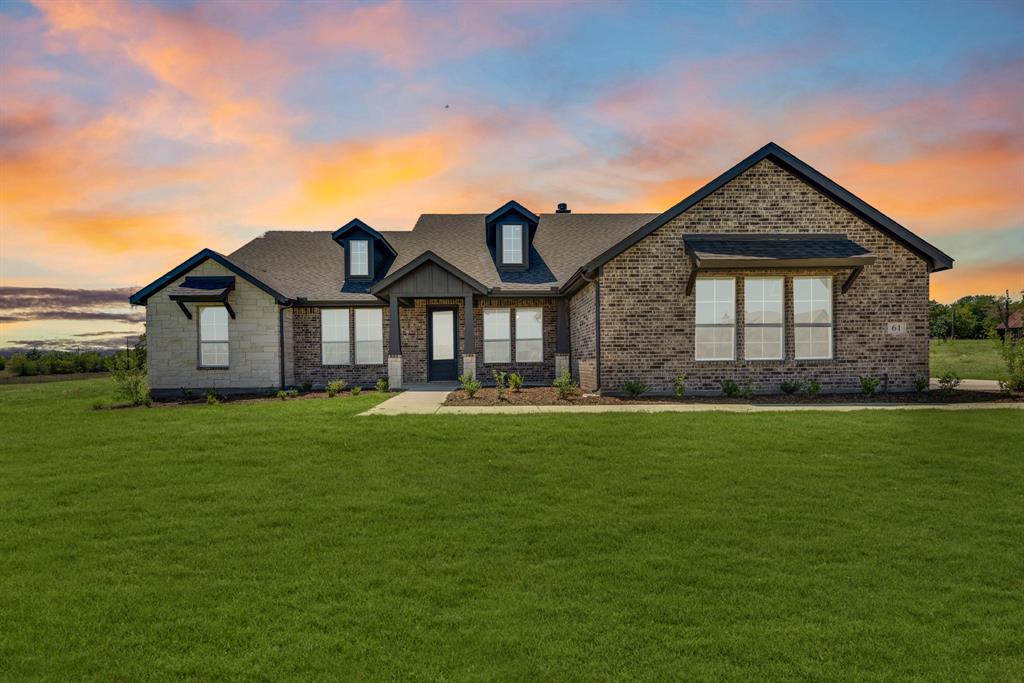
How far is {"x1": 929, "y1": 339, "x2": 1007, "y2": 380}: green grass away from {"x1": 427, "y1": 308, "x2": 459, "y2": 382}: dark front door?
708 inches

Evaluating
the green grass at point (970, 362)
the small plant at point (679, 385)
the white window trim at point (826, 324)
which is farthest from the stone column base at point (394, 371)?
the green grass at point (970, 362)

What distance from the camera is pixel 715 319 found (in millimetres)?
18594

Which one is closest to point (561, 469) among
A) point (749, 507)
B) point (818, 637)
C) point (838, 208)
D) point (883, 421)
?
point (749, 507)

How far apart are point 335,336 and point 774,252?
1486 centimetres

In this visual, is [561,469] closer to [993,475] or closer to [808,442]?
[808,442]

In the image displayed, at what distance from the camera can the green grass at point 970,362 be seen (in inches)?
1082

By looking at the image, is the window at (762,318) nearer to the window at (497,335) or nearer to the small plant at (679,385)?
the small plant at (679,385)

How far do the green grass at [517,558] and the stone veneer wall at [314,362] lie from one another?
1227 cm

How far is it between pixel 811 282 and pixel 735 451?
1018cm

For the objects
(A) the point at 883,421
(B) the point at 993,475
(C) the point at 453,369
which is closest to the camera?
(B) the point at 993,475

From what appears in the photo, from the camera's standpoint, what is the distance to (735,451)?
34.5 ft

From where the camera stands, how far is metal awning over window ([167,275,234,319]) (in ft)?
70.9

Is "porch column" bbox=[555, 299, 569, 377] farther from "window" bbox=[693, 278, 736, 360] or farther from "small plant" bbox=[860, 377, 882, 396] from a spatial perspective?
"small plant" bbox=[860, 377, 882, 396]

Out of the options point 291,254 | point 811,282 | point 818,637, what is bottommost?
point 818,637
